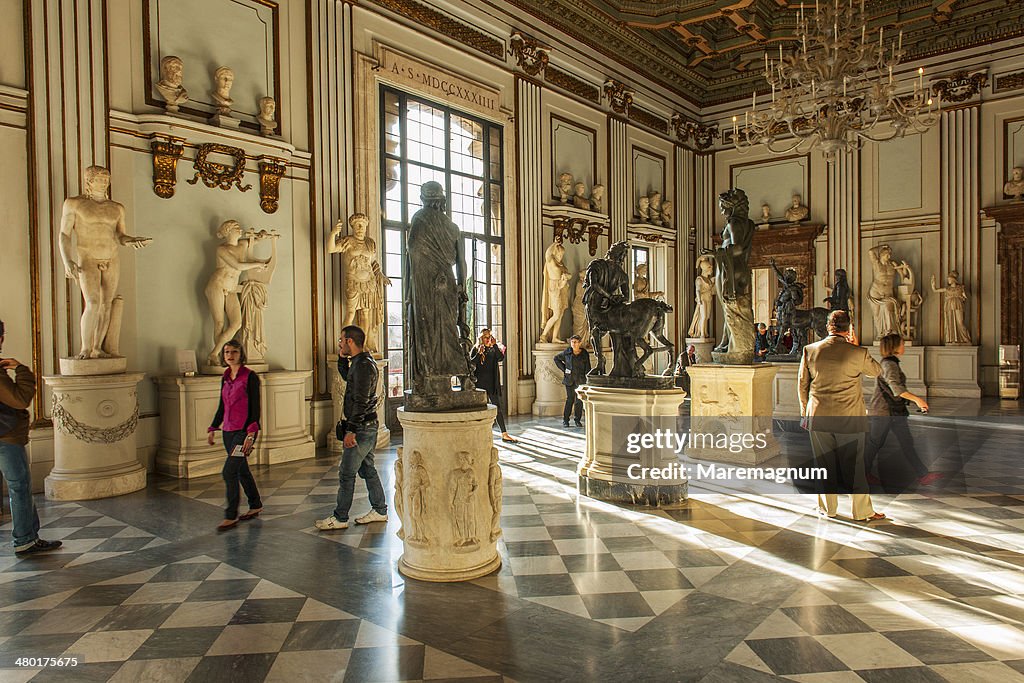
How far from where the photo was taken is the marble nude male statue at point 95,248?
6266 millimetres

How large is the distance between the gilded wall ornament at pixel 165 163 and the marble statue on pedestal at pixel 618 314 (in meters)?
4.87

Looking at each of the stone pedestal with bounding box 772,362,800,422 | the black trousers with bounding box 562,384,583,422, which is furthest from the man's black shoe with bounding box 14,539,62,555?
the stone pedestal with bounding box 772,362,800,422

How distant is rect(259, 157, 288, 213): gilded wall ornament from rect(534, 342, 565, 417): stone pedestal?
552 centimetres

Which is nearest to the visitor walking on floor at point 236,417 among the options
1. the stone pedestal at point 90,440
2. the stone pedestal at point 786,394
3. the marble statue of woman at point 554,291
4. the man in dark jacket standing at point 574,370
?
the stone pedestal at point 90,440

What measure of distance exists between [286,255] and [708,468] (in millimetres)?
5865

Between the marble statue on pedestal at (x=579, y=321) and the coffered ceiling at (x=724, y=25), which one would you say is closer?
the marble statue on pedestal at (x=579, y=321)

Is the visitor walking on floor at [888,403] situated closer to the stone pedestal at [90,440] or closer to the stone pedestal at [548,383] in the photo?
the stone pedestal at [548,383]

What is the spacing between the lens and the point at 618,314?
257 inches

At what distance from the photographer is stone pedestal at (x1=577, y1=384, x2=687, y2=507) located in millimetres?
5848

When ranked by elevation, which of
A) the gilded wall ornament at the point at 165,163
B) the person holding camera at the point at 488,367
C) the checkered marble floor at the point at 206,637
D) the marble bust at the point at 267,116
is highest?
the marble bust at the point at 267,116

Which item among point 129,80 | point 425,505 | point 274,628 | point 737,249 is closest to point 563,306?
point 737,249

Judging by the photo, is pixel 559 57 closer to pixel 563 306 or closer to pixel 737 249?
pixel 563 306

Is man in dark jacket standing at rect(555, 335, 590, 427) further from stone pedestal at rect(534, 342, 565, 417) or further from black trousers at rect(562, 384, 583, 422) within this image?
stone pedestal at rect(534, 342, 565, 417)

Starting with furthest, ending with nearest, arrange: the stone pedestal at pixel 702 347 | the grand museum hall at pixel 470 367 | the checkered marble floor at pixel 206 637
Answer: the stone pedestal at pixel 702 347 < the grand museum hall at pixel 470 367 < the checkered marble floor at pixel 206 637
